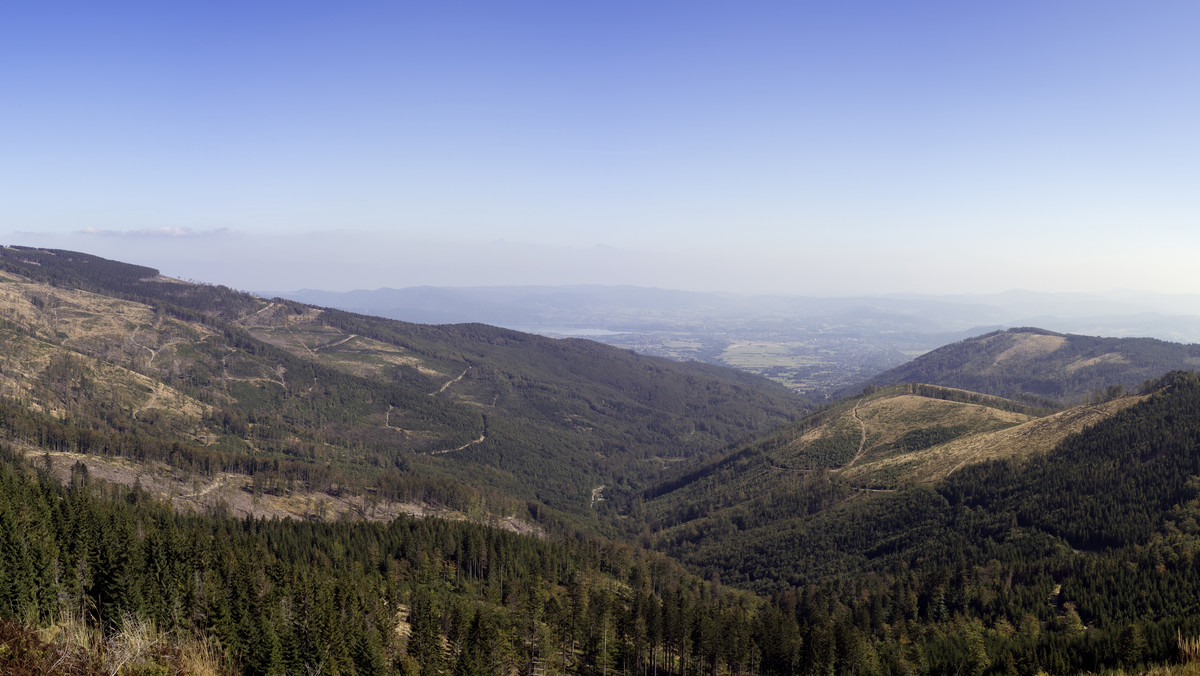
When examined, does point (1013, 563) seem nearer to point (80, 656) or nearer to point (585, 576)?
point (585, 576)

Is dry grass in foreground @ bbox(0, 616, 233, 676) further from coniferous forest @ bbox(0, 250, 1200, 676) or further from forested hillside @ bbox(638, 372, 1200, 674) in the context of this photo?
forested hillside @ bbox(638, 372, 1200, 674)

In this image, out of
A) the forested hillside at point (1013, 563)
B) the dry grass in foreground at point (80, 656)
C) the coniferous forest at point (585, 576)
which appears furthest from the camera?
the forested hillside at point (1013, 563)

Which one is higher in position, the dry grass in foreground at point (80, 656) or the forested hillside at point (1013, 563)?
the dry grass in foreground at point (80, 656)

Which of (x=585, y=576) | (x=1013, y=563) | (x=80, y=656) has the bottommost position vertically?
(x=585, y=576)

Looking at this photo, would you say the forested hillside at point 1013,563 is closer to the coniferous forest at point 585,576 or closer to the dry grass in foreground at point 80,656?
the coniferous forest at point 585,576

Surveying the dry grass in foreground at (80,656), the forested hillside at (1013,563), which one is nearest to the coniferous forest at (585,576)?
the dry grass in foreground at (80,656)

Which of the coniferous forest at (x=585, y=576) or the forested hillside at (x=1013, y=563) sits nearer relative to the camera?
the coniferous forest at (x=585, y=576)

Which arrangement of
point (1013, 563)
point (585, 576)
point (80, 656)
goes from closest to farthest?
point (80, 656) < point (585, 576) < point (1013, 563)

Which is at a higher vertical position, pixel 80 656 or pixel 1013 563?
pixel 80 656

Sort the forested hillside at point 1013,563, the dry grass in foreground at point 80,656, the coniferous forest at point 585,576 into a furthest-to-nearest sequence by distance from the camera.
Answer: the forested hillside at point 1013,563
the coniferous forest at point 585,576
the dry grass in foreground at point 80,656

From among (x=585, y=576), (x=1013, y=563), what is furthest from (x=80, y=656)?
(x=1013, y=563)

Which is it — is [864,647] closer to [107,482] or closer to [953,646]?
[953,646]

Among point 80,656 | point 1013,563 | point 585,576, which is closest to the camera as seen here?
point 80,656
